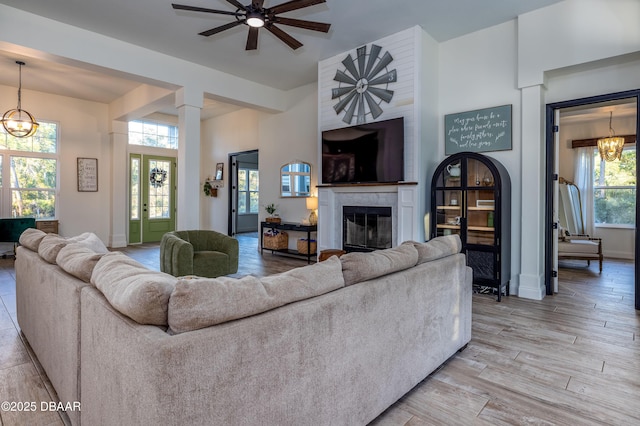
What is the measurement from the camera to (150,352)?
1062 mm

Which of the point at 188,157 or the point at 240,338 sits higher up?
the point at 188,157

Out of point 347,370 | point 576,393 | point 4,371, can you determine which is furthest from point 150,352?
point 576,393

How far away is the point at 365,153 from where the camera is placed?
16.4 ft

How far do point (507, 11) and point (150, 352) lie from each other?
16.1 feet

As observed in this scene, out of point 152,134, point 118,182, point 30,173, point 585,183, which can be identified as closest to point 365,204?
point 585,183

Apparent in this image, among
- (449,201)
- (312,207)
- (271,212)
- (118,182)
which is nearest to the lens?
(449,201)

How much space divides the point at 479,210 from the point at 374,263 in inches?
116

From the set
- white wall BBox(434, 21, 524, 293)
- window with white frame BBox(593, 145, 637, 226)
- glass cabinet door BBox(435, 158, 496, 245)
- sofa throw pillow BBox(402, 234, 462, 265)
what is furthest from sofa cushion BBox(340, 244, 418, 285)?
window with white frame BBox(593, 145, 637, 226)

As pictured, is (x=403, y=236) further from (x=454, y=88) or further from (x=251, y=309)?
(x=251, y=309)

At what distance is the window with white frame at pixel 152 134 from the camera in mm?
8570

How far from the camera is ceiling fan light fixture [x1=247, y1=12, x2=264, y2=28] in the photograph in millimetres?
3268

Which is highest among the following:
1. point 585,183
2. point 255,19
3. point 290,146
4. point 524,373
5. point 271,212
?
point 255,19

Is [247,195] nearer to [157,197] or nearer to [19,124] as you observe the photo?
[157,197]

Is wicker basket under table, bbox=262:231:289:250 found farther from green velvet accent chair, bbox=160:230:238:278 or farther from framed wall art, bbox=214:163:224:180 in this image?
framed wall art, bbox=214:163:224:180
